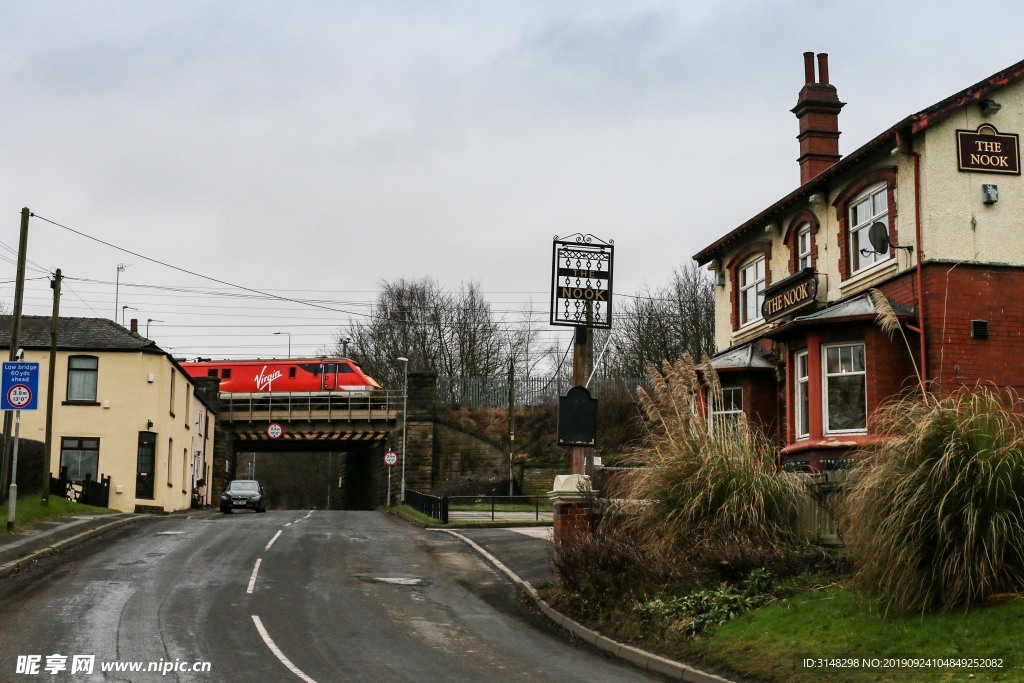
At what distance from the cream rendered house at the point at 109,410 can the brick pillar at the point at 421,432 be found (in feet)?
46.0

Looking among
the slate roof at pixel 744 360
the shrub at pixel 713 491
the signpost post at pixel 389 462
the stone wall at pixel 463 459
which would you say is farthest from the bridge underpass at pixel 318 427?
the shrub at pixel 713 491

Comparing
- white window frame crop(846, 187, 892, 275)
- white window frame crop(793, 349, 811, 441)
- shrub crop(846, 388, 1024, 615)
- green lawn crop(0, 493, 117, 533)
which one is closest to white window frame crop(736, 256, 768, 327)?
white window frame crop(846, 187, 892, 275)

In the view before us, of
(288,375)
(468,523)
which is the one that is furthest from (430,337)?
(468,523)

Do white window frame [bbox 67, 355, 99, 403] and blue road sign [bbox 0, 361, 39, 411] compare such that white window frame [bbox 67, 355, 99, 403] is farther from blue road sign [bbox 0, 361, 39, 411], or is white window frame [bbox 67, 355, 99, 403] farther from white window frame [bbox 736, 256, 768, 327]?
white window frame [bbox 736, 256, 768, 327]

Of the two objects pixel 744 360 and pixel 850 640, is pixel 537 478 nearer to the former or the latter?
pixel 744 360

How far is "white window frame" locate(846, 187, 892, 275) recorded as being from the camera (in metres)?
22.1

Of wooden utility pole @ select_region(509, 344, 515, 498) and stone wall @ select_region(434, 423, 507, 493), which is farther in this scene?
stone wall @ select_region(434, 423, 507, 493)

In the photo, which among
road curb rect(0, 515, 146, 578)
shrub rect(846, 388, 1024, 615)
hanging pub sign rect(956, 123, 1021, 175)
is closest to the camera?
shrub rect(846, 388, 1024, 615)

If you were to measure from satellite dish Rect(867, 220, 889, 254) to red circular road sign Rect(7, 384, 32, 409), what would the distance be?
17.5m

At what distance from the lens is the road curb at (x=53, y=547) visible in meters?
19.3

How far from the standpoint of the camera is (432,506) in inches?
1407

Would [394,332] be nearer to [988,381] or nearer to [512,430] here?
[512,430]

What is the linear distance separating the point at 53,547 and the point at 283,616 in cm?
870

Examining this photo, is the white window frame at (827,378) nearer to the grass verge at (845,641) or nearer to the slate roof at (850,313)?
the slate roof at (850,313)
